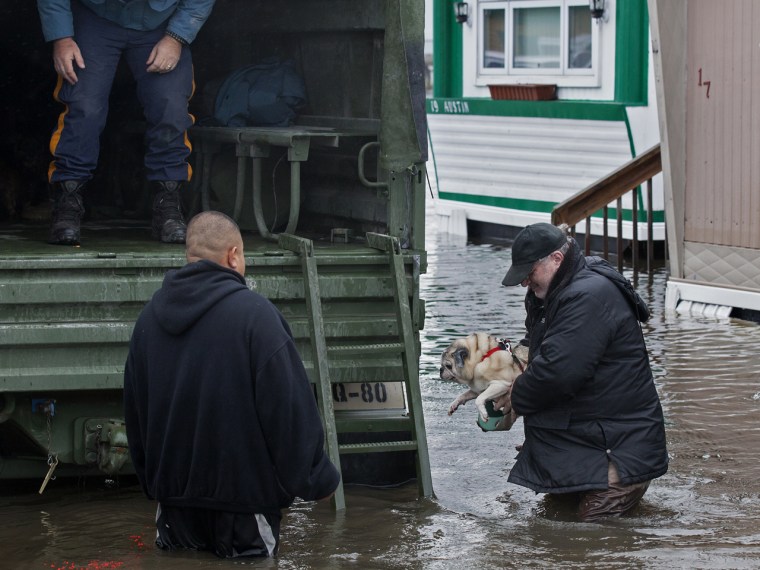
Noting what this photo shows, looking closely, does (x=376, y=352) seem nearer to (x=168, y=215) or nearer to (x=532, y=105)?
(x=168, y=215)

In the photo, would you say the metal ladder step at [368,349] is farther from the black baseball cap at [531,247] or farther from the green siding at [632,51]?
the green siding at [632,51]

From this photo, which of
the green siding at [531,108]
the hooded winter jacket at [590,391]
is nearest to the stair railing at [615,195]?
the green siding at [531,108]

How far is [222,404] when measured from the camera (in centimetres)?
428

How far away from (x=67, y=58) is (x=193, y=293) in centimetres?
245

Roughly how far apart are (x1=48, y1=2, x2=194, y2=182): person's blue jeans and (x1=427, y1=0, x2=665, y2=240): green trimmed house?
7.75 metres

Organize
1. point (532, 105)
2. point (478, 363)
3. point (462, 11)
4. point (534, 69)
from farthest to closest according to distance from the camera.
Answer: point (462, 11), point (534, 69), point (532, 105), point (478, 363)

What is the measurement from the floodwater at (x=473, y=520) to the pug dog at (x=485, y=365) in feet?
1.72

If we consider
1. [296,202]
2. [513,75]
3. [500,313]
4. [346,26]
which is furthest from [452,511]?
[513,75]

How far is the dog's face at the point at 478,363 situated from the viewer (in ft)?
19.0

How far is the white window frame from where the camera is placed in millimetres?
14195

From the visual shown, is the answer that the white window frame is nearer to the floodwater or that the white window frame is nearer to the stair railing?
the stair railing

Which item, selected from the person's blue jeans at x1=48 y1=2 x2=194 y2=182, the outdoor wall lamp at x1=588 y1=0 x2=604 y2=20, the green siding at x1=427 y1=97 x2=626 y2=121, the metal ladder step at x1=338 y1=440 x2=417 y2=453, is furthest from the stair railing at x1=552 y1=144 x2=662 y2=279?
the metal ladder step at x1=338 y1=440 x2=417 y2=453

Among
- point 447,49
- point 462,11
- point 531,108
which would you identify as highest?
point 462,11

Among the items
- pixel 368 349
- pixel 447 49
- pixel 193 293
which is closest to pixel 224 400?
pixel 193 293
